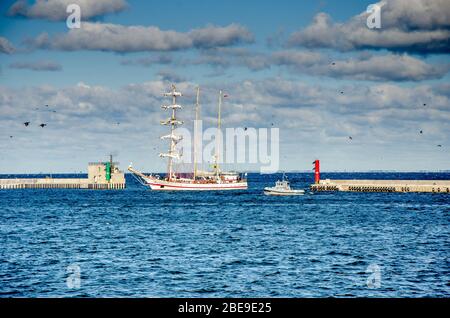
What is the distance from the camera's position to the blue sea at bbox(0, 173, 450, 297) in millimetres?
31419

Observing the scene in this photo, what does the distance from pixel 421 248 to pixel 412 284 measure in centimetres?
1582

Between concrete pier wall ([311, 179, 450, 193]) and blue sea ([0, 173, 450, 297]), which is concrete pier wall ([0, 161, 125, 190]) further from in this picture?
blue sea ([0, 173, 450, 297])

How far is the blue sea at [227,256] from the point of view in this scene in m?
31.4

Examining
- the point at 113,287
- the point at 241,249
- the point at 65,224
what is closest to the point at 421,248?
the point at 241,249

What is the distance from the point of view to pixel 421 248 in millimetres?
46906

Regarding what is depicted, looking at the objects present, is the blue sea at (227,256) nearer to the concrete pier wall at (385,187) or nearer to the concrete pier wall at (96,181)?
the concrete pier wall at (385,187)

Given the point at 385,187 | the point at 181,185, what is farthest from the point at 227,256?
the point at 181,185

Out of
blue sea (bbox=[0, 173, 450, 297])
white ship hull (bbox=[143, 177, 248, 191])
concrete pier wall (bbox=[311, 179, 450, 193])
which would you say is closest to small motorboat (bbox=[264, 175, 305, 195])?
concrete pier wall (bbox=[311, 179, 450, 193])

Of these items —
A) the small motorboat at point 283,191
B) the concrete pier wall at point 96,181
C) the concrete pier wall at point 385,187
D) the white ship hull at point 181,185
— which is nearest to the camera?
the concrete pier wall at point 385,187

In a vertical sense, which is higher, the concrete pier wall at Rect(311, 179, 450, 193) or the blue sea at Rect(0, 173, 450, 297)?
the concrete pier wall at Rect(311, 179, 450, 193)

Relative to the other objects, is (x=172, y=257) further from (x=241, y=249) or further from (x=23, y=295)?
(x=23, y=295)

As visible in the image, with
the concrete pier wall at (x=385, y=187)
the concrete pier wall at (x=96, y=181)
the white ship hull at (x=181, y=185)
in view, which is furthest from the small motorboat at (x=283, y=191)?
the concrete pier wall at (x=96, y=181)

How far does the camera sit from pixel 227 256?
4256 centimetres

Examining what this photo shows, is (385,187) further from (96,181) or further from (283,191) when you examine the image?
(96,181)
